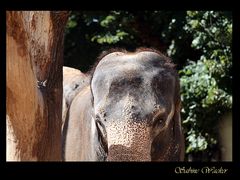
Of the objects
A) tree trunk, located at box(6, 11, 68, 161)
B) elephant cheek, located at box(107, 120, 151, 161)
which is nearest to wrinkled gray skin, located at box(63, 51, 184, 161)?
elephant cheek, located at box(107, 120, 151, 161)

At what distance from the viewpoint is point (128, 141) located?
5.70 feet

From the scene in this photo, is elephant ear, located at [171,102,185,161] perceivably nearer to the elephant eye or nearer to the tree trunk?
the elephant eye

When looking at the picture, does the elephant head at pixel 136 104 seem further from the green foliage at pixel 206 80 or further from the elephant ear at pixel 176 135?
the green foliage at pixel 206 80

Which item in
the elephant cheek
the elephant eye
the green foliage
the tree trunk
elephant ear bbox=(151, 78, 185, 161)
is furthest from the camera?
the green foliage

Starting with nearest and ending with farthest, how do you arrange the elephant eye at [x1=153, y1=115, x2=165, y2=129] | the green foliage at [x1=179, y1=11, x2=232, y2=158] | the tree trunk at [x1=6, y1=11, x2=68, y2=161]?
the elephant eye at [x1=153, y1=115, x2=165, y2=129], the tree trunk at [x1=6, y1=11, x2=68, y2=161], the green foliage at [x1=179, y1=11, x2=232, y2=158]

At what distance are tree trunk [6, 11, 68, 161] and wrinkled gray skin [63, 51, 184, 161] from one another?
0.70 ft

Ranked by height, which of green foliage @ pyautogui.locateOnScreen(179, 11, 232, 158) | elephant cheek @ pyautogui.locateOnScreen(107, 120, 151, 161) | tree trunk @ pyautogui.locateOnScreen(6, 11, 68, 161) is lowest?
elephant cheek @ pyautogui.locateOnScreen(107, 120, 151, 161)

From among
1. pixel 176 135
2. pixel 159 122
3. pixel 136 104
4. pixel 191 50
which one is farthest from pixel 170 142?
pixel 191 50

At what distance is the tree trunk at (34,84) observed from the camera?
6.81ft

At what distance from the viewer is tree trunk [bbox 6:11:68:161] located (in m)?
2.07

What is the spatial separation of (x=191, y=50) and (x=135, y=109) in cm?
396

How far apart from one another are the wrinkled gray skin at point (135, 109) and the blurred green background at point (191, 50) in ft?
9.60
